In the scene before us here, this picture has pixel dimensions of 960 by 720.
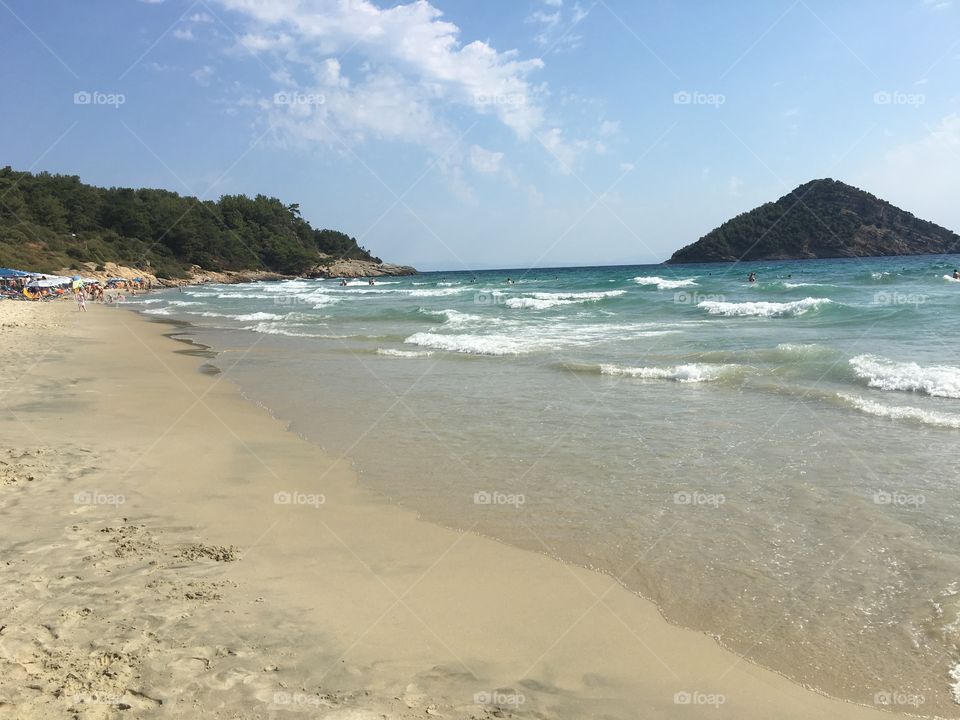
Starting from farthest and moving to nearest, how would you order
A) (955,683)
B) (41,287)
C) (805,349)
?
(41,287)
(805,349)
(955,683)

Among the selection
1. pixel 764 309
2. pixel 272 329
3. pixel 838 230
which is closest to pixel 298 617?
pixel 272 329

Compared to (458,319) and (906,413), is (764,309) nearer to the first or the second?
(458,319)

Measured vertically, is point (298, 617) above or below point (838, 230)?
below

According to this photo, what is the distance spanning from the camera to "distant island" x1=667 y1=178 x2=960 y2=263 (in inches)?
3954

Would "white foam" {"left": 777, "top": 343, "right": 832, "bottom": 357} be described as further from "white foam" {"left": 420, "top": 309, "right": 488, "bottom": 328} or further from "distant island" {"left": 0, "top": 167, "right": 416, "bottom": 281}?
"distant island" {"left": 0, "top": 167, "right": 416, "bottom": 281}

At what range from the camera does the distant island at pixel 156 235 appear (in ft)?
229

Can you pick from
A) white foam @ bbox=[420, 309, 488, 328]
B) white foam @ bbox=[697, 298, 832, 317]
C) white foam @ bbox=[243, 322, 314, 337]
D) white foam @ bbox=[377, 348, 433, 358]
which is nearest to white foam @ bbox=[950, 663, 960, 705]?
white foam @ bbox=[377, 348, 433, 358]

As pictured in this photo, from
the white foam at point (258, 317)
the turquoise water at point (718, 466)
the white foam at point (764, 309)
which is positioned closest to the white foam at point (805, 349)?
the turquoise water at point (718, 466)

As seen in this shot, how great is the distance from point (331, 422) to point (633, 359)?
768cm

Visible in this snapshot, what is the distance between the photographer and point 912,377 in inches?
409

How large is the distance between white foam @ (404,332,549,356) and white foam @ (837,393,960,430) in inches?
321

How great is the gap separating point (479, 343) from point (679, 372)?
23.0 feet

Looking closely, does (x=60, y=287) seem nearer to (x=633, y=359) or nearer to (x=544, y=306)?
(x=544, y=306)

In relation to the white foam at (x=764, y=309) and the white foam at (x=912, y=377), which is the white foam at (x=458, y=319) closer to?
the white foam at (x=764, y=309)
